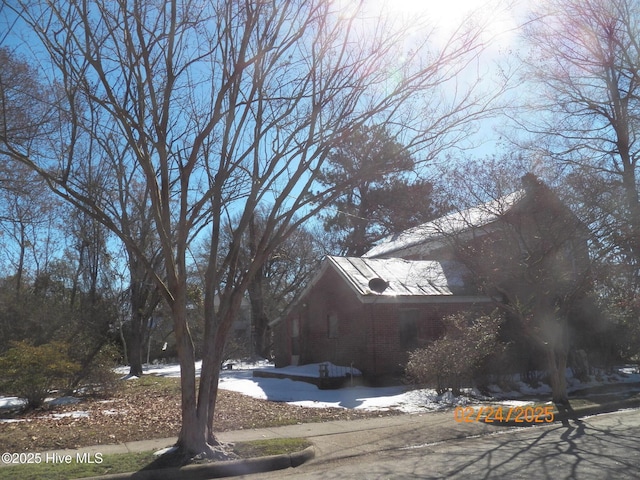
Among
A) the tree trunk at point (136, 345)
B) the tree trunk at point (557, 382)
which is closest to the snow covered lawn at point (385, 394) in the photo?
the tree trunk at point (557, 382)

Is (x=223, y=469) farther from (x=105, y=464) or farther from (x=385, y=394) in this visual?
(x=385, y=394)

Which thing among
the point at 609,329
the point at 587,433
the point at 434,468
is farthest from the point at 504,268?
the point at 434,468

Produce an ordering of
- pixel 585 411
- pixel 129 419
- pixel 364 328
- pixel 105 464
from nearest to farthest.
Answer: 1. pixel 105 464
2. pixel 129 419
3. pixel 585 411
4. pixel 364 328

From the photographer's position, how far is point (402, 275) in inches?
856

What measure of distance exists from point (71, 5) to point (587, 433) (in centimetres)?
1115

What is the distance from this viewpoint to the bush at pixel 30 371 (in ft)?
42.4

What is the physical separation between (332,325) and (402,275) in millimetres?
3279

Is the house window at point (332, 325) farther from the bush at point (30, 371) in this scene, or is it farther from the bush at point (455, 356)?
the bush at point (30, 371)

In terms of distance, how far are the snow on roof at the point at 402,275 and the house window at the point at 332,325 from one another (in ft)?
6.36

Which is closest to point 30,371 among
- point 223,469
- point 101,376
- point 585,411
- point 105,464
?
point 101,376

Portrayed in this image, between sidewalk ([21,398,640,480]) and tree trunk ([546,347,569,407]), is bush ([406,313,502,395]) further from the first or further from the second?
sidewalk ([21,398,640,480])

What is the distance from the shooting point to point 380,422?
Result: 1188 cm

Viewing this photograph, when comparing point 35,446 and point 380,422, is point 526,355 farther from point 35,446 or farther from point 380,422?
point 35,446
